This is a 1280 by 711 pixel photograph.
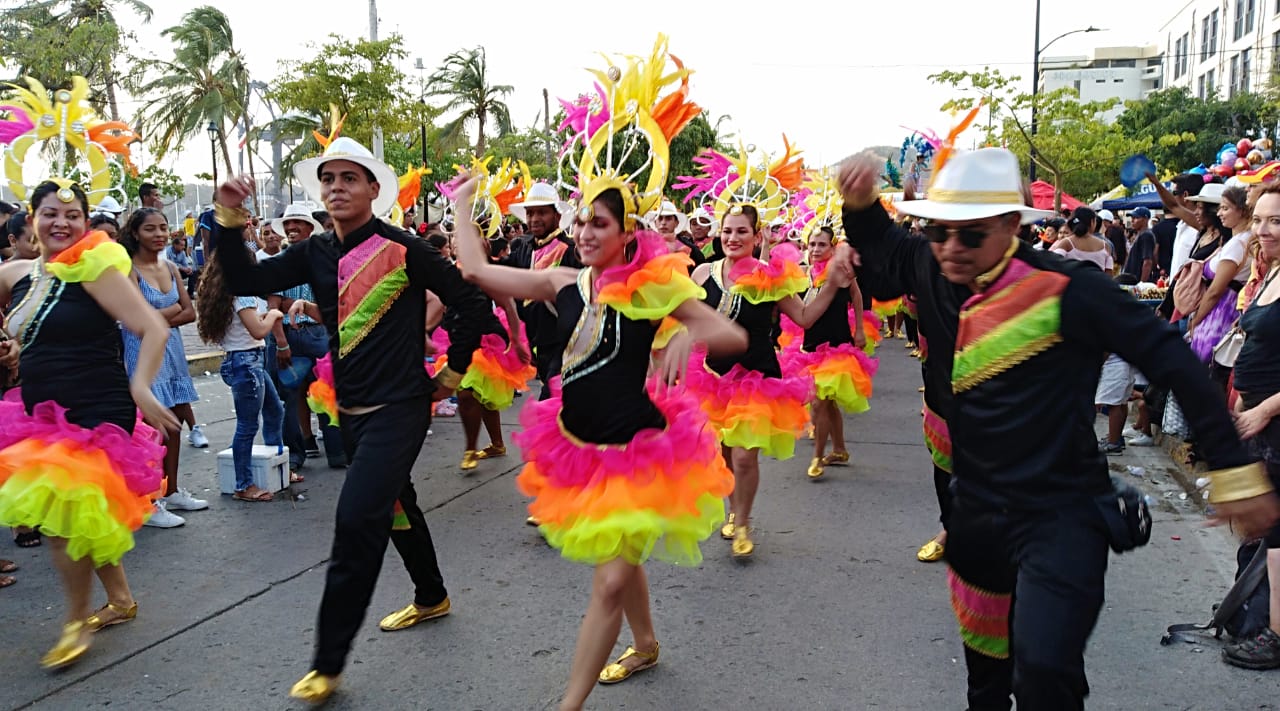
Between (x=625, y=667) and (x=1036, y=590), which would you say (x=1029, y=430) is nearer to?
(x=1036, y=590)

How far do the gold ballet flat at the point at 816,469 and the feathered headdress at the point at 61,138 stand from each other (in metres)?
5.18

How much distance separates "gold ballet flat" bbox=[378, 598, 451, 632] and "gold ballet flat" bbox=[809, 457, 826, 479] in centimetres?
373

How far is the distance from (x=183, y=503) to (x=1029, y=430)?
19.4 ft

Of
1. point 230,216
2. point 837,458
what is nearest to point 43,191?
point 230,216

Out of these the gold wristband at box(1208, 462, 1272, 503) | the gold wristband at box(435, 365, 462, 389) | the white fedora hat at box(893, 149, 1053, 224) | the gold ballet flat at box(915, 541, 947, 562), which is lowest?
the gold ballet flat at box(915, 541, 947, 562)

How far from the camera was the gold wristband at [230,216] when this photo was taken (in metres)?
4.22

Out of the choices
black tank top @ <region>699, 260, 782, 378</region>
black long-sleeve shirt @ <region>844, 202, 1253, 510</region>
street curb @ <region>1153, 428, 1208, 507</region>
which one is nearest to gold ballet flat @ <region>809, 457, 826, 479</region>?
black tank top @ <region>699, 260, 782, 378</region>

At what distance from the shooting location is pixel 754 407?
5.78m

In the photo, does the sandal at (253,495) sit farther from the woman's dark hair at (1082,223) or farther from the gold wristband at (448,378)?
the woman's dark hair at (1082,223)

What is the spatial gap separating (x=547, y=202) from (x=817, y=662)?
164 inches

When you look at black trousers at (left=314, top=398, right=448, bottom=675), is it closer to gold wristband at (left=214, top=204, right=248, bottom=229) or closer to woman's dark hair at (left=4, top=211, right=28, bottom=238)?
gold wristband at (left=214, top=204, right=248, bottom=229)

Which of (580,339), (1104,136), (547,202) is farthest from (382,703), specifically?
(1104,136)

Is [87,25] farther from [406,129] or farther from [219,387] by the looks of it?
[219,387]

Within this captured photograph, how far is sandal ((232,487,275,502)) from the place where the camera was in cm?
704
